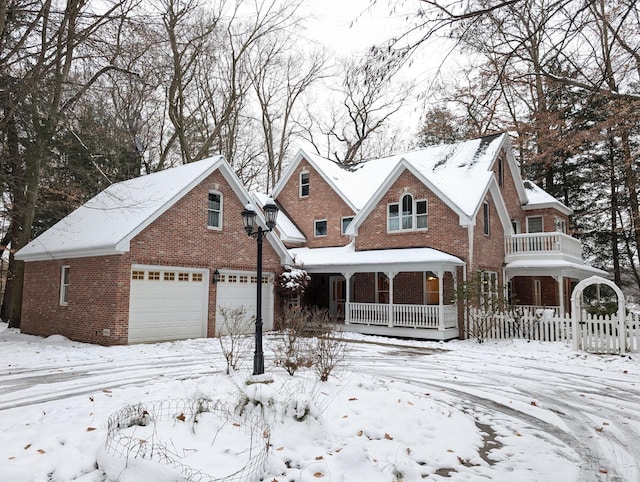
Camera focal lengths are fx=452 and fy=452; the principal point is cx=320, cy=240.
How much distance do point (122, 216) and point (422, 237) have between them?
37.0ft

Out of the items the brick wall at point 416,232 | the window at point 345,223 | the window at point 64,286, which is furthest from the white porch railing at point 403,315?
the window at point 64,286

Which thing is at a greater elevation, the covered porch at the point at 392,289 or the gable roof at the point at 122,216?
the gable roof at the point at 122,216

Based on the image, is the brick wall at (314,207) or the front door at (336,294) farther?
the brick wall at (314,207)

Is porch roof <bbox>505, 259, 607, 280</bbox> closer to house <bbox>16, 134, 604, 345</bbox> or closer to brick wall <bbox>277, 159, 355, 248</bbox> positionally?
house <bbox>16, 134, 604, 345</bbox>

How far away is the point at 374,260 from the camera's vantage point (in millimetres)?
17375

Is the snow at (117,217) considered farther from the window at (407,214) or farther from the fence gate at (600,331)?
the fence gate at (600,331)

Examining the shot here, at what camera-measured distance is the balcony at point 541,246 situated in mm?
18875

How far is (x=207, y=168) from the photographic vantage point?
52.4 ft

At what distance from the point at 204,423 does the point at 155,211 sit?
399 inches

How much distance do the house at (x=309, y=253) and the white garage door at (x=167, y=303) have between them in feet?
0.12

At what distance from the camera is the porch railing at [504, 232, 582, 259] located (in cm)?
1894

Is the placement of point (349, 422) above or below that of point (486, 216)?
below

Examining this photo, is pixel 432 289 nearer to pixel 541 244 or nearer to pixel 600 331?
pixel 541 244

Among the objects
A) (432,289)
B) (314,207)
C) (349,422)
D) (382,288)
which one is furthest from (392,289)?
(349,422)
